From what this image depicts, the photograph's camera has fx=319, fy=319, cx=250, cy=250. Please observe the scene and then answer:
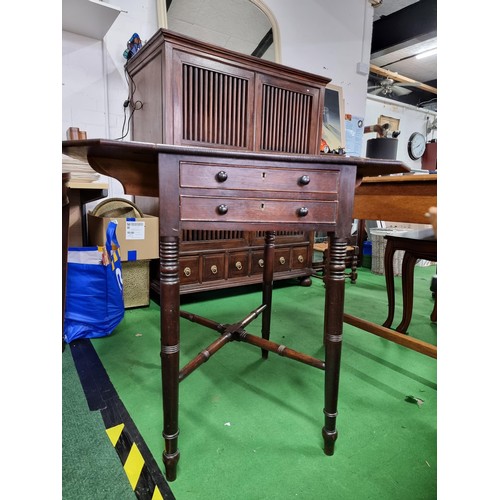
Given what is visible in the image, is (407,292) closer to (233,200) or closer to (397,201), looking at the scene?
(397,201)

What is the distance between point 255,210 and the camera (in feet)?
3.00

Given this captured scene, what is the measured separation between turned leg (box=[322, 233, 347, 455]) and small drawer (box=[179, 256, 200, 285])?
4.51 feet

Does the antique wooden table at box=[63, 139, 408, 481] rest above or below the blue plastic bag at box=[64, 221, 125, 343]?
above

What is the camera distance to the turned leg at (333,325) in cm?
97

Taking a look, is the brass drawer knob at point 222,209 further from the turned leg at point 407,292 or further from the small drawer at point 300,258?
the small drawer at point 300,258

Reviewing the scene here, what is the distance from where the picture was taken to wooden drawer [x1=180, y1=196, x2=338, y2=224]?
2.82 ft

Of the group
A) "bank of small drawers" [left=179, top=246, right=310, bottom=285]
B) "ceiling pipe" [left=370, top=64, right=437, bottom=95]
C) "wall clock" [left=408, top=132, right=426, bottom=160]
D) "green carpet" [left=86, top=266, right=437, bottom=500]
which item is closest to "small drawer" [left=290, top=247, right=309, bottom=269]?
"bank of small drawers" [left=179, top=246, right=310, bottom=285]

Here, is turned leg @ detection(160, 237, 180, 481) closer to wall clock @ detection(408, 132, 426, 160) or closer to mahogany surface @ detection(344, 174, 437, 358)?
mahogany surface @ detection(344, 174, 437, 358)

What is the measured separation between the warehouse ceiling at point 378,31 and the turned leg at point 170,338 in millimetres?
2350

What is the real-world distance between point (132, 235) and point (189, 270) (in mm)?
445

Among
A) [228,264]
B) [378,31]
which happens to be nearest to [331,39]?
[378,31]
